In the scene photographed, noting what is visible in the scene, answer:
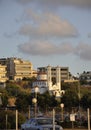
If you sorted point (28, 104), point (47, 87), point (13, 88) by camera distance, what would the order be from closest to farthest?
point (28, 104), point (13, 88), point (47, 87)

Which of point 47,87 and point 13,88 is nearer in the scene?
→ point 13,88

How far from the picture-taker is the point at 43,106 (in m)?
85.8

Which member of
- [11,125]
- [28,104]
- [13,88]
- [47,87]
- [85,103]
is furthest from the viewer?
[47,87]

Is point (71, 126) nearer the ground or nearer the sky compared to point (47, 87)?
nearer the ground

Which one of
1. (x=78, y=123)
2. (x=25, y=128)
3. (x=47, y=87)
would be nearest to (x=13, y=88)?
(x=47, y=87)

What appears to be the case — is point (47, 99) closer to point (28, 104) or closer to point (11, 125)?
point (28, 104)

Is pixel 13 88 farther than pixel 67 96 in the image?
Yes

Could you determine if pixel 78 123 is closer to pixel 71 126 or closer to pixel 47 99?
pixel 71 126

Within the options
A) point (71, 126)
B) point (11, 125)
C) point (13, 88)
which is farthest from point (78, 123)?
point (13, 88)

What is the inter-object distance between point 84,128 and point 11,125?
21.2 ft

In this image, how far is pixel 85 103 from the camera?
7844cm

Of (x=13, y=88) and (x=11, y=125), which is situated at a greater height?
(x=13, y=88)

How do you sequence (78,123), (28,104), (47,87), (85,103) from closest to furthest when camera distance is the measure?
(78,123)
(85,103)
(28,104)
(47,87)

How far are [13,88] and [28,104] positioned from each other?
Result: 7118 cm
